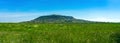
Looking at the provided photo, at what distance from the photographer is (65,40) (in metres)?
12.5

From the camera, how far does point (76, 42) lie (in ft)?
Result: 40.5

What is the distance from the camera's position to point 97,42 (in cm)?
1216

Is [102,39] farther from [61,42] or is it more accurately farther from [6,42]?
[6,42]

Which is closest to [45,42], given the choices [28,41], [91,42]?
[28,41]

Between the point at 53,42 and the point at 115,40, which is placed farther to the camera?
the point at 115,40

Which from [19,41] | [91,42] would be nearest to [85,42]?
[91,42]

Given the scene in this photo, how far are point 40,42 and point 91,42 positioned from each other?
213cm

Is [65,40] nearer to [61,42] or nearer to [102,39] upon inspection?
[61,42]

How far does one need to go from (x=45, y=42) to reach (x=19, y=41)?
3.87 feet

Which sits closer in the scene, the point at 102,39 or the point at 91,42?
the point at 91,42

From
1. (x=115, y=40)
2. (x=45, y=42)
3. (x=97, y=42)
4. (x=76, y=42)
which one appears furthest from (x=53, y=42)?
(x=115, y=40)

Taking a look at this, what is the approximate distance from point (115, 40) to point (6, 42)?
15.6ft

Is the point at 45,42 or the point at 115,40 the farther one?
the point at 115,40

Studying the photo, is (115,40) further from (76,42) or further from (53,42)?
(53,42)
